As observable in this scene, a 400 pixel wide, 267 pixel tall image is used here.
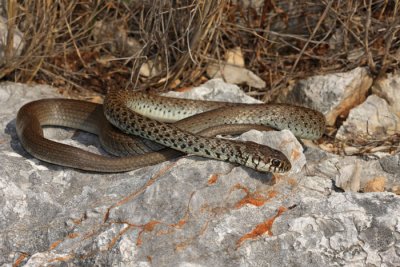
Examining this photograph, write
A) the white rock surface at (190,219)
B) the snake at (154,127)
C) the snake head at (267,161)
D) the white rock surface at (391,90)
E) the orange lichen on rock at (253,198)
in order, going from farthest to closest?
the white rock surface at (391,90), the snake at (154,127), the snake head at (267,161), the orange lichen on rock at (253,198), the white rock surface at (190,219)

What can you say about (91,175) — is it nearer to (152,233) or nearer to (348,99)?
(152,233)

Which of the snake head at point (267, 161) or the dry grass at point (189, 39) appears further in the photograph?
the dry grass at point (189, 39)

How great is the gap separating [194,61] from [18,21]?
1.98 m

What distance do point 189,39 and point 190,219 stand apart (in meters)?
2.74

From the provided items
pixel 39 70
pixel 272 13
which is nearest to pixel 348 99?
pixel 272 13

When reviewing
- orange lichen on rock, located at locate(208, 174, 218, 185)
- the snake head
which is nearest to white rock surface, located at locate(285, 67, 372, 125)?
the snake head

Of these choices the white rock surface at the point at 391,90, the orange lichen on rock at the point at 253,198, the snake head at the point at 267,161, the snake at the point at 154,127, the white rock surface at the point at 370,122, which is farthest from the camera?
the white rock surface at the point at 391,90

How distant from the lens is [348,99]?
6504 mm

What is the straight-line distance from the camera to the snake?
15.1 feet

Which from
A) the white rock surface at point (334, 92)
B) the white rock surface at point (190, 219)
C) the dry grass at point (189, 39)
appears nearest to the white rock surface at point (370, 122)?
the white rock surface at point (334, 92)

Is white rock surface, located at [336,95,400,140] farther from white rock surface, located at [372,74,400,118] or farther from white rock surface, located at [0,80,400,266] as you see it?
white rock surface, located at [0,80,400,266]

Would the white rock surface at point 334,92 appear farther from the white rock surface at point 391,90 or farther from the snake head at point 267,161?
the snake head at point 267,161

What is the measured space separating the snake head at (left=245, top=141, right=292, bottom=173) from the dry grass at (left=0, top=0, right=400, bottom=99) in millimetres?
1974

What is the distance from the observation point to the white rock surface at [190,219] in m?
3.91
